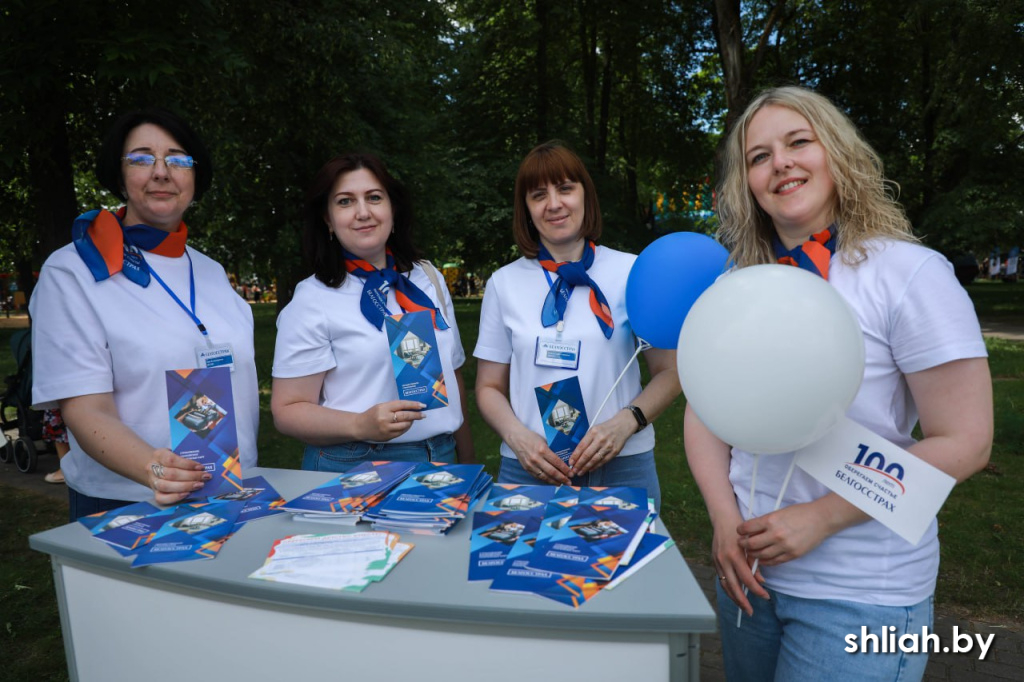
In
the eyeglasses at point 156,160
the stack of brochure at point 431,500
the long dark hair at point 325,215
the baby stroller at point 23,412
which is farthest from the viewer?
the baby stroller at point 23,412

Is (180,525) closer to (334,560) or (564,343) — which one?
(334,560)

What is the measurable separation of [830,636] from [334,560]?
105 cm

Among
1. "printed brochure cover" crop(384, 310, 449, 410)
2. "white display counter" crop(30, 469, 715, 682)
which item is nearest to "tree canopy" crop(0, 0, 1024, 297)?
"printed brochure cover" crop(384, 310, 449, 410)

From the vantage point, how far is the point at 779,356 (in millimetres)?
1289

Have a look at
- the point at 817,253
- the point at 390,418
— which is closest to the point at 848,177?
the point at 817,253

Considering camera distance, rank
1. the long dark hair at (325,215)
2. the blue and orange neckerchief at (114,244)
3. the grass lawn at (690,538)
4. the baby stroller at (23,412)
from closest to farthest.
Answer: the blue and orange neckerchief at (114,244)
the long dark hair at (325,215)
the grass lawn at (690,538)
the baby stroller at (23,412)

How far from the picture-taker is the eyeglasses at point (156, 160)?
81.0 inches

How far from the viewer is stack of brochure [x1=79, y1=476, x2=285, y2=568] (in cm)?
152

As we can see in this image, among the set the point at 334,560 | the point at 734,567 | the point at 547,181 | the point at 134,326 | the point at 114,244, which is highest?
the point at 547,181

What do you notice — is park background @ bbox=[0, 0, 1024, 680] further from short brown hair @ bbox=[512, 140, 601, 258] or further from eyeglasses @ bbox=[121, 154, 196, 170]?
short brown hair @ bbox=[512, 140, 601, 258]

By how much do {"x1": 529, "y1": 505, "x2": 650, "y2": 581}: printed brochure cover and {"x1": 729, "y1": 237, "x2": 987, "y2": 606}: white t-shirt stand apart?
0.36 metres

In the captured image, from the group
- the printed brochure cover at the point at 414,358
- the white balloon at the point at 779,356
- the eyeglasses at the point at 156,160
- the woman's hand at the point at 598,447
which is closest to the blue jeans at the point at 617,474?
the woman's hand at the point at 598,447

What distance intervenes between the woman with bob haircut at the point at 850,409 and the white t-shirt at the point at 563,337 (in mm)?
663

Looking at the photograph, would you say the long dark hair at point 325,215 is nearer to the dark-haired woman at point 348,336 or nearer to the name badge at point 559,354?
the dark-haired woman at point 348,336
